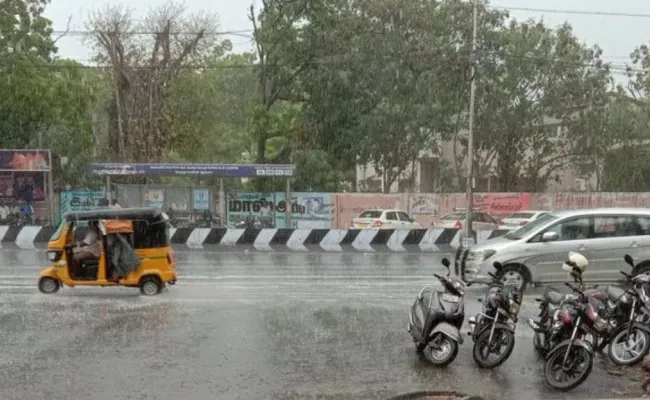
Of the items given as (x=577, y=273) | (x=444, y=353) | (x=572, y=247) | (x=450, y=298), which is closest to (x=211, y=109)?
(x=572, y=247)

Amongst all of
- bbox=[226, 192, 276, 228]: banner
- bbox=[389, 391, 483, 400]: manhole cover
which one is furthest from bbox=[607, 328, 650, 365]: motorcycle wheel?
bbox=[226, 192, 276, 228]: banner

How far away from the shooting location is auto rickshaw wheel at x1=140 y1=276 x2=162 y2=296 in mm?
13430

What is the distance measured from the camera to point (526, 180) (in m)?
41.5

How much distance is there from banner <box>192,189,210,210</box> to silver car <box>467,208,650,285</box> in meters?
18.8

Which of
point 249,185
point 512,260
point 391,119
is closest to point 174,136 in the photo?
point 249,185

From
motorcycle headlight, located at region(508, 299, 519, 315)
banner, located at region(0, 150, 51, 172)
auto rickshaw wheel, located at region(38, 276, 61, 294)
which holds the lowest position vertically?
auto rickshaw wheel, located at region(38, 276, 61, 294)

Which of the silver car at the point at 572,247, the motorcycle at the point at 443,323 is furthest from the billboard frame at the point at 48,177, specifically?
the motorcycle at the point at 443,323

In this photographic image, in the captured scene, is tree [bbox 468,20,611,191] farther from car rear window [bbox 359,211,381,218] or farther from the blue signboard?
the blue signboard

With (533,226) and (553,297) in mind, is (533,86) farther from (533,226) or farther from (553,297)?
(553,297)

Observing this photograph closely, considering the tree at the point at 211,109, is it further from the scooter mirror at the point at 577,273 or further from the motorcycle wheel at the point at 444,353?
the scooter mirror at the point at 577,273

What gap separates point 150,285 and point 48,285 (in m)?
1.87

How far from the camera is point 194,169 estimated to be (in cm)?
2927

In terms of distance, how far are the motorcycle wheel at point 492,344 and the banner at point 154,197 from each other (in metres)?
24.2

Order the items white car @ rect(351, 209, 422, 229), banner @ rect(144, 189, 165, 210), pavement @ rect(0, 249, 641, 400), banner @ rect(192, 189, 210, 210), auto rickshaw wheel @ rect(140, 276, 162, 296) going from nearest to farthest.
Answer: pavement @ rect(0, 249, 641, 400), auto rickshaw wheel @ rect(140, 276, 162, 296), white car @ rect(351, 209, 422, 229), banner @ rect(144, 189, 165, 210), banner @ rect(192, 189, 210, 210)
